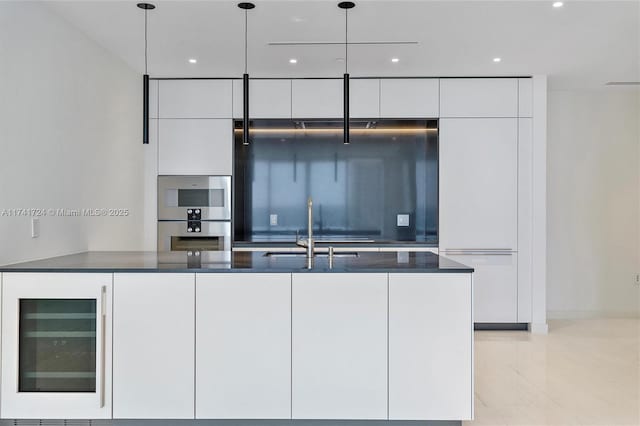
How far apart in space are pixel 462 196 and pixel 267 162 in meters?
2.06

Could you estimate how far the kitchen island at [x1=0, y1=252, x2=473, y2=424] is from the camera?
2.62 metres

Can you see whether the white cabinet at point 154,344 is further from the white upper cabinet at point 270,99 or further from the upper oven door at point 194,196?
the white upper cabinet at point 270,99

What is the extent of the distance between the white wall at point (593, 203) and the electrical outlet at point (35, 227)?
16.3ft

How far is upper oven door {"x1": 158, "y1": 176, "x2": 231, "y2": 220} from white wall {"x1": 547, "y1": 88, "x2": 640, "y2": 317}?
3.55m

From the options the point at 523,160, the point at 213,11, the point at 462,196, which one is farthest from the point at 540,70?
the point at 213,11

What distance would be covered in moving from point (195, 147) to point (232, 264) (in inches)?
96.5

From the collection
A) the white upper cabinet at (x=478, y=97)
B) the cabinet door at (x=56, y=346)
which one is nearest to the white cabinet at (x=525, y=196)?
the white upper cabinet at (x=478, y=97)

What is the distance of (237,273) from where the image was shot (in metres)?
2.64

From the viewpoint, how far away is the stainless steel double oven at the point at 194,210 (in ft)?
16.3

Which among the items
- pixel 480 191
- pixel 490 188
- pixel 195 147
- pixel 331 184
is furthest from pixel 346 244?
pixel 195 147

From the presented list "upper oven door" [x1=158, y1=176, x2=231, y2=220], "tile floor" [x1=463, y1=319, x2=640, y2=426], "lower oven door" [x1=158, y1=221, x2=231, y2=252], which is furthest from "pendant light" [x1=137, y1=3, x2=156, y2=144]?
"tile floor" [x1=463, y1=319, x2=640, y2=426]

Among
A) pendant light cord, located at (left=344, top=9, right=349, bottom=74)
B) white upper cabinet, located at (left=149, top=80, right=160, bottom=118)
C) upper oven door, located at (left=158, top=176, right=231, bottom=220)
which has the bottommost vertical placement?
upper oven door, located at (left=158, top=176, right=231, bottom=220)

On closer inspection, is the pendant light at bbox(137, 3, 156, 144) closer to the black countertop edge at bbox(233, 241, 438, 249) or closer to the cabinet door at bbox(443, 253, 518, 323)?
the black countertop edge at bbox(233, 241, 438, 249)

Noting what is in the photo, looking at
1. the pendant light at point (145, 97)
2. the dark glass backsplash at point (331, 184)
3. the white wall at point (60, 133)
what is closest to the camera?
the white wall at point (60, 133)
